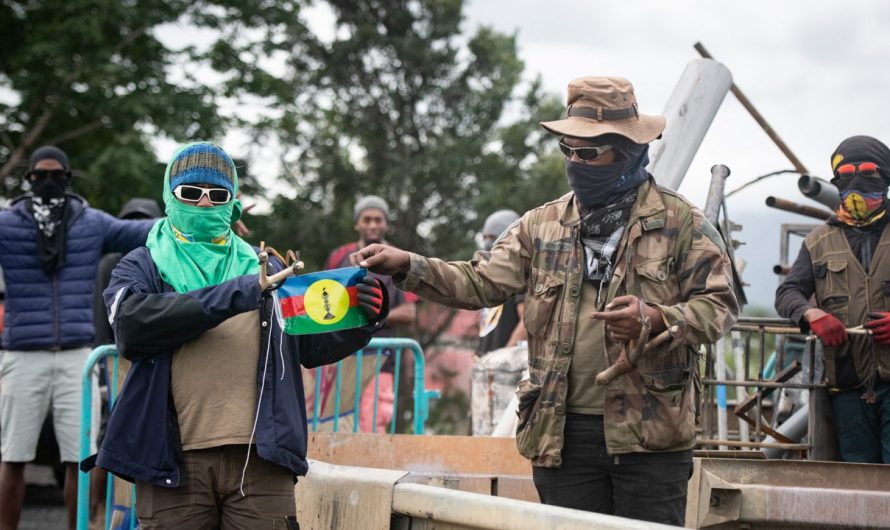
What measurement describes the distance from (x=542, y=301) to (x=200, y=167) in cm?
133

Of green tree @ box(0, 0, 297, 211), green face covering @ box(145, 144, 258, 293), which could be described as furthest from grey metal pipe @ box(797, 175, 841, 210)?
green tree @ box(0, 0, 297, 211)

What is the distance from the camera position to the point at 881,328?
557 cm

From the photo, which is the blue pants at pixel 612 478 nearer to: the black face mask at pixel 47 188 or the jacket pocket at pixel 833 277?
the jacket pocket at pixel 833 277

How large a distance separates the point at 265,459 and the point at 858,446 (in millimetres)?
3306

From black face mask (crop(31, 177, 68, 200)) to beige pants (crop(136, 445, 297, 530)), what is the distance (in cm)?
390

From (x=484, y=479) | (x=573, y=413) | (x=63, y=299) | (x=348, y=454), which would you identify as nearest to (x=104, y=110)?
(x=63, y=299)

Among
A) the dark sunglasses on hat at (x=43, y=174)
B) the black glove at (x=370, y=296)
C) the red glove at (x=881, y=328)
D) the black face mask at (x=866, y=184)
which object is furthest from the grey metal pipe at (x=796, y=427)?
the dark sunglasses on hat at (x=43, y=174)

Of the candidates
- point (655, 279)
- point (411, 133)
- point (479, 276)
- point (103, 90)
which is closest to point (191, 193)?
point (479, 276)

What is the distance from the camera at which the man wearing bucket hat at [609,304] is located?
3.76 metres

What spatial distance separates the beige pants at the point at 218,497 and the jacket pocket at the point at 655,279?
4.57 feet

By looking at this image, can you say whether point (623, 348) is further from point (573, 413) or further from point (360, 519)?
point (360, 519)

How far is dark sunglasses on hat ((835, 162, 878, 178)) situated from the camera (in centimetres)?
588

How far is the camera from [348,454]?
19.1ft

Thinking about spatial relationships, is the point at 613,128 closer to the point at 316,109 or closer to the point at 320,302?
the point at 320,302
